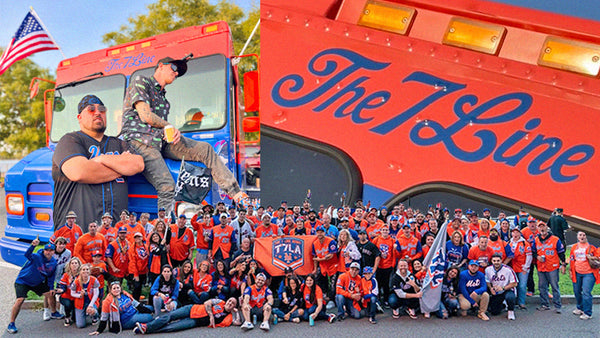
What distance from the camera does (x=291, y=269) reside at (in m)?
7.50

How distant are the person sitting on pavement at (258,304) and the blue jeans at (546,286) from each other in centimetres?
449

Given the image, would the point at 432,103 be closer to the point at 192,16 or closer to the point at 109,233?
the point at 109,233

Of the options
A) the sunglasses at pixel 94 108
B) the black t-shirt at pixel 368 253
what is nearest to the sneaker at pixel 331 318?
the black t-shirt at pixel 368 253

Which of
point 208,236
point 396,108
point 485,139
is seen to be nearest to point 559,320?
point 485,139

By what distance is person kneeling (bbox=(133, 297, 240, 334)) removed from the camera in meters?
6.54

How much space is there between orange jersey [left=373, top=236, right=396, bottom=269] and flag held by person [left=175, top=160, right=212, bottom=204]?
3108mm

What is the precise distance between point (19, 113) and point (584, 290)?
3538 centimetres

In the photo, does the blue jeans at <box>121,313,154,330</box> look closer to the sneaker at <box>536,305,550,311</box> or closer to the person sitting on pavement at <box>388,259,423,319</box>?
the person sitting on pavement at <box>388,259,423,319</box>

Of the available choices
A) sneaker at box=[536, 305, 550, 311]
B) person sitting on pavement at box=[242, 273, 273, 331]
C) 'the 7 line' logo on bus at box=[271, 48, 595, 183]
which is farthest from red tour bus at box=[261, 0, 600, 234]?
person sitting on pavement at box=[242, 273, 273, 331]

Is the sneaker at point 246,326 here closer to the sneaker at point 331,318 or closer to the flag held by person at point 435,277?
the sneaker at point 331,318

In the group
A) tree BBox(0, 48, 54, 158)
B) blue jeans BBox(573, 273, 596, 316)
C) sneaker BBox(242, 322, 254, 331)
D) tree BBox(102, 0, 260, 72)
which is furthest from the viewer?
tree BBox(0, 48, 54, 158)

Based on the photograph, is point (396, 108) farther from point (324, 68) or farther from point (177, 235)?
point (177, 235)

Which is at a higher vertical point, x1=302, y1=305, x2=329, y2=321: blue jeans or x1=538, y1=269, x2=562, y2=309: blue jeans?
x1=538, y1=269, x2=562, y2=309: blue jeans

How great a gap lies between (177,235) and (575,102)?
7069mm
